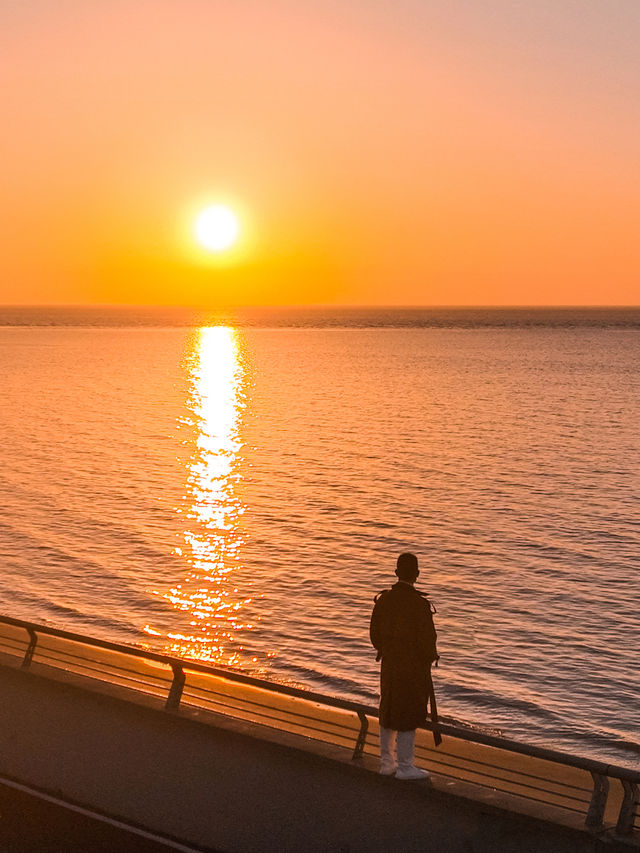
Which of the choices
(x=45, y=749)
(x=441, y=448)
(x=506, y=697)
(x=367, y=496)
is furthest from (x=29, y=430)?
(x=45, y=749)

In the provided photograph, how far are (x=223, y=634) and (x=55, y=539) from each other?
11.9 metres

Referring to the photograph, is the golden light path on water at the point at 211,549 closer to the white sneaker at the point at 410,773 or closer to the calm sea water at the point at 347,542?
the calm sea water at the point at 347,542

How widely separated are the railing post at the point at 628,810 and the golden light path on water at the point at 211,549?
14.8 m

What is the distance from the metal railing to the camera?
29.3 ft

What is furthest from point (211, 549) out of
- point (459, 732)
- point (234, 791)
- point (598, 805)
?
point (598, 805)

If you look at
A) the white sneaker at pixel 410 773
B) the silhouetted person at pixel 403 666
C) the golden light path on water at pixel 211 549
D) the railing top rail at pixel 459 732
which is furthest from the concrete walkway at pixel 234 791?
the golden light path on water at pixel 211 549

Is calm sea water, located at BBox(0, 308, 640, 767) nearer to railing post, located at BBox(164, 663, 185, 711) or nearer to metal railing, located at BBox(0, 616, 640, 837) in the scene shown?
metal railing, located at BBox(0, 616, 640, 837)

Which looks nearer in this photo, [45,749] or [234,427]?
[45,749]

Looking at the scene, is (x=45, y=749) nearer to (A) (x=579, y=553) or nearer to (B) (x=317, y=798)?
(B) (x=317, y=798)

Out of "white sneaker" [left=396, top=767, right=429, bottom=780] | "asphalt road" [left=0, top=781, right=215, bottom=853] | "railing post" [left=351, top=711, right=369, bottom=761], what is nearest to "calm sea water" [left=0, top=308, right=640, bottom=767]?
"railing post" [left=351, top=711, right=369, bottom=761]

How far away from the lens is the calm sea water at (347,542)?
22531mm

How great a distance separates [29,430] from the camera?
70.4 meters

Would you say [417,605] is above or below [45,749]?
above

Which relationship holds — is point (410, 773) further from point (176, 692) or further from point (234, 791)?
point (176, 692)
